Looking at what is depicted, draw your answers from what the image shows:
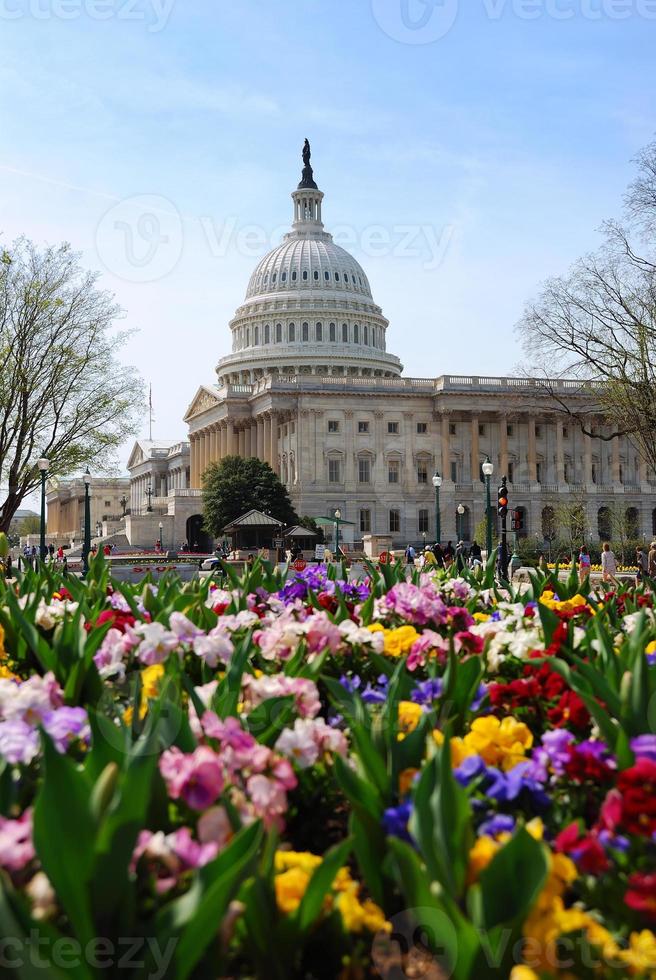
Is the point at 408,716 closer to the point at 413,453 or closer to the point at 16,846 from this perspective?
the point at 16,846

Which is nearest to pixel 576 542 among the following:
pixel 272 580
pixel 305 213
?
pixel 272 580

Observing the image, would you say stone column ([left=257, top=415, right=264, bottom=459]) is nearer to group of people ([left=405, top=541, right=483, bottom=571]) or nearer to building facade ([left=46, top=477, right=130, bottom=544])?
group of people ([left=405, top=541, right=483, bottom=571])

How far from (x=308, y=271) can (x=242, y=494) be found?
173 feet

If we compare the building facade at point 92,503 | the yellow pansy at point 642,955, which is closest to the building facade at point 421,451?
the building facade at point 92,503

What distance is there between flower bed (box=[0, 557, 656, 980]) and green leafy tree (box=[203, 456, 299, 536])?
8224 centimetres

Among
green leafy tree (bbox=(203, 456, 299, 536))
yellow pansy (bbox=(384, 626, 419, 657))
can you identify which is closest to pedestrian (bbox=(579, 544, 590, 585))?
yellow pansy (bbox=(384, 626, 419, 657))

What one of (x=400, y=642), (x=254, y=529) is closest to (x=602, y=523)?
(x=254, y=529)

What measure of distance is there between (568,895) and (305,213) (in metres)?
147

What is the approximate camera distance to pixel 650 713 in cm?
464

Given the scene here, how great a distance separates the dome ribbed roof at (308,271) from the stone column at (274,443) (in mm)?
34875

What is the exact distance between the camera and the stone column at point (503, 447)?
101688mm

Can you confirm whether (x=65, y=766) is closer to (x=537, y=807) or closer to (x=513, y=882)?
(x=513, y=882)

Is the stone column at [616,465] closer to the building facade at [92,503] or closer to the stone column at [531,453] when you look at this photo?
the stone column at [531,453]

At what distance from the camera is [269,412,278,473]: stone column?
10169 cm
